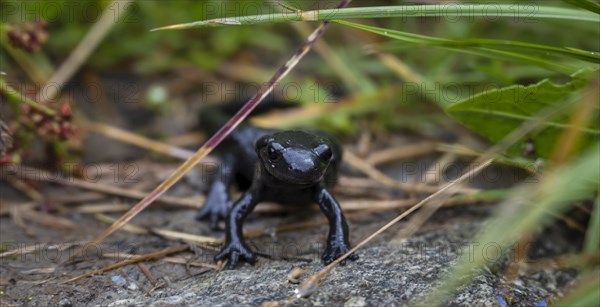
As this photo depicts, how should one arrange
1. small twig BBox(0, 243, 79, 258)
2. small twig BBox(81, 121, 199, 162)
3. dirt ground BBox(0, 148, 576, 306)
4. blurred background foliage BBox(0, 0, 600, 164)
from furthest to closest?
blurred background foliage BBox(0, 0, 600, 164) → small twig BBox(81, 121, 199, 162) → small twig BBox(0, 243, 79, 258) → dirt ground BBox(0, 148, 576, 306)

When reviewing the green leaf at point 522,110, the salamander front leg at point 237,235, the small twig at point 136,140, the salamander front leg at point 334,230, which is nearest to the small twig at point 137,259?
the salamander front leg at point 237,235

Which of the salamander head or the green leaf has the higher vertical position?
the green leaf

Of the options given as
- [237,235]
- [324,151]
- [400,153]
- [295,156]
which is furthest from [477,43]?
[400,153]

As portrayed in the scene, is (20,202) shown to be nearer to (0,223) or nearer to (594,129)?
(0,223)

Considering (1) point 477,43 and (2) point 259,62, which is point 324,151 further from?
(2) point 259,62

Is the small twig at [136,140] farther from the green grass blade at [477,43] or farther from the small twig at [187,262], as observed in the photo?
the green grass blade at [477,43]

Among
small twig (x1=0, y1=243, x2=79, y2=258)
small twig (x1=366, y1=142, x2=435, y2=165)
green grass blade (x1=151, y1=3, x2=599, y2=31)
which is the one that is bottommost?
small twig (x1=0, y1=243, x2=79, y2=258)

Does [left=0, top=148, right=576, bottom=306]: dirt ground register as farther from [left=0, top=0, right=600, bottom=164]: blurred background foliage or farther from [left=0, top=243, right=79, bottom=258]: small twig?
[left=0, top=0, right=600, bottom=164]: blurred background foliage

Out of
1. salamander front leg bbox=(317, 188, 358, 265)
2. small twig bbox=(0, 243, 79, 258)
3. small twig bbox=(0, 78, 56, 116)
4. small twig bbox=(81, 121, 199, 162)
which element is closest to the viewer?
salamander front leg bbox=(317, 188, 358, 265)

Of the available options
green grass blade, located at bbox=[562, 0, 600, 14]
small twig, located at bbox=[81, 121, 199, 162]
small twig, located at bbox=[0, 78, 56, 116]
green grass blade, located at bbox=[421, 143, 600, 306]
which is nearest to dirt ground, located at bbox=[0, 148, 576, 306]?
small twig, located at bbox=[81, 121, 199, 162]
